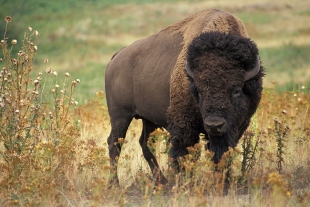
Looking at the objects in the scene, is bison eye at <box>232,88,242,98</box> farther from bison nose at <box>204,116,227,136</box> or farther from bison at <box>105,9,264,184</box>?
bison nose at <box>204,116,227,136</box>

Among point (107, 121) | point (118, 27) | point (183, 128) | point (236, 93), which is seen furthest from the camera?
point (118, 27)

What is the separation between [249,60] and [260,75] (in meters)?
0.34

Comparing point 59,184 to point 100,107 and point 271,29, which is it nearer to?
point 100,107

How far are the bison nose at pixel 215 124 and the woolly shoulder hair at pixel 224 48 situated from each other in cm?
74

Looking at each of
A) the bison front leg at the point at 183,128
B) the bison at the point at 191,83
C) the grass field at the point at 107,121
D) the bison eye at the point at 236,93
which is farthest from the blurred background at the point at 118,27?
the bison eye at the point at 236,93

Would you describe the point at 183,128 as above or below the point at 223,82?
below

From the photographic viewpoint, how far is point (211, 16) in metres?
7.55

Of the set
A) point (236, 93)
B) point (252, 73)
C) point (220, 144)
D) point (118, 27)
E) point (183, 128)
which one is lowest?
point (220, 144)

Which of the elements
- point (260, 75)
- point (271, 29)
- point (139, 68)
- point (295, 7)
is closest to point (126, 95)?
point (139, 68)

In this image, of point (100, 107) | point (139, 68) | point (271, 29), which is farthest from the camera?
point (271, 29)

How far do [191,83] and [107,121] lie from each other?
168 inches

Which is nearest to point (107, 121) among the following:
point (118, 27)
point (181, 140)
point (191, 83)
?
point (181, 140)

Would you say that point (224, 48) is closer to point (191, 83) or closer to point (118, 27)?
point (191, 83)

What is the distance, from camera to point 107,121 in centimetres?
1087
